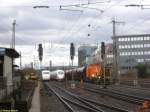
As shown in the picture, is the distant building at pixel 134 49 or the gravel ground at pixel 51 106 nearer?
the gravel ground at pixel 51 106

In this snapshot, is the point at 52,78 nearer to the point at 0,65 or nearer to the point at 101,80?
the point at 101,80

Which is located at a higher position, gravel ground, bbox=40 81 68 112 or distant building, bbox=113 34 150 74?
distant building, bbox=113 34 150 74

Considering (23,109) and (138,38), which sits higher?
(138,38)

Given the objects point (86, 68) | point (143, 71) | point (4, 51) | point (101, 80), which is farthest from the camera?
point (143, 71)

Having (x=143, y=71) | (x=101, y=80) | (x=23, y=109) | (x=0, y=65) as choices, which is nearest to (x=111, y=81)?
(x=101, y=80)

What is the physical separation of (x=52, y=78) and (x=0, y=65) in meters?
90.7

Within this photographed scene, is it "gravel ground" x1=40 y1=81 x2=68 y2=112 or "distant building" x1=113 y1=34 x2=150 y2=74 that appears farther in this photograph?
"distant building" x1=113 y1=34 x2=150 y2=74

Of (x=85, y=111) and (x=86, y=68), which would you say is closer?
(x=85, y=111)

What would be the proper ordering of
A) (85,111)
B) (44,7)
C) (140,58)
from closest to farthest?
1. (85,111)
2. (44,7)
3. (140,58)

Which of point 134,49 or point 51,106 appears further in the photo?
point 134,49

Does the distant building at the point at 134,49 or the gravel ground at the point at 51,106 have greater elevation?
the distant building at the point at 134,49

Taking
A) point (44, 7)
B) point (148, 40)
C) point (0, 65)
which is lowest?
point (0, 65)

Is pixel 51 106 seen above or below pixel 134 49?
below

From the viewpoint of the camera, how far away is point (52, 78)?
420ft
